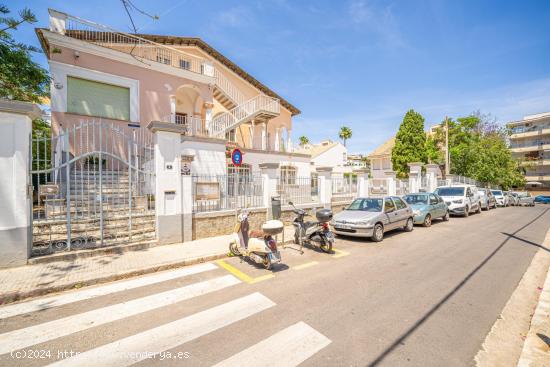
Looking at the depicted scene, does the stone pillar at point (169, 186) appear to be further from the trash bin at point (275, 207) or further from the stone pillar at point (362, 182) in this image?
the stone pillar at point (362, 182)

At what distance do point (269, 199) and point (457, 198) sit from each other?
460 inches

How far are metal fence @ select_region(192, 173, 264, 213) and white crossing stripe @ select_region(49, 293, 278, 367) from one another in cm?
478

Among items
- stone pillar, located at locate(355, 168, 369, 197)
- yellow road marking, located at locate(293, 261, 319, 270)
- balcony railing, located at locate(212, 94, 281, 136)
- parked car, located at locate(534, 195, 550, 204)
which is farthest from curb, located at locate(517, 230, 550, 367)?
parked car, located at locate(534, 195, 550, 204)

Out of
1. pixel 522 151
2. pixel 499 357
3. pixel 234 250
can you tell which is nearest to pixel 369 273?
pixel 499 357

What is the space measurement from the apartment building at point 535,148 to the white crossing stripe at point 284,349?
52.8m

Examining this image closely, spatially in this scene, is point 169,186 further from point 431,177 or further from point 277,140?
point 431,177

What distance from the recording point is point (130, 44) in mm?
14320

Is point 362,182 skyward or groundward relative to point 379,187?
skyward

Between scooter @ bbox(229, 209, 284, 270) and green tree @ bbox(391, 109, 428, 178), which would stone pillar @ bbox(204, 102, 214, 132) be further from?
green tree @ bbox(391, 109, 428, 178)

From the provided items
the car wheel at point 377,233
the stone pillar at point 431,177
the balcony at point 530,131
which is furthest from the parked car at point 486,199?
the balcony at point 530,131

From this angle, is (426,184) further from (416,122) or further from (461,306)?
(461,306)

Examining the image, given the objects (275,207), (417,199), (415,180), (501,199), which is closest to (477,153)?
(501,199)

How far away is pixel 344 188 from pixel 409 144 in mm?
18803

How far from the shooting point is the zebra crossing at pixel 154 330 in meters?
2.75
